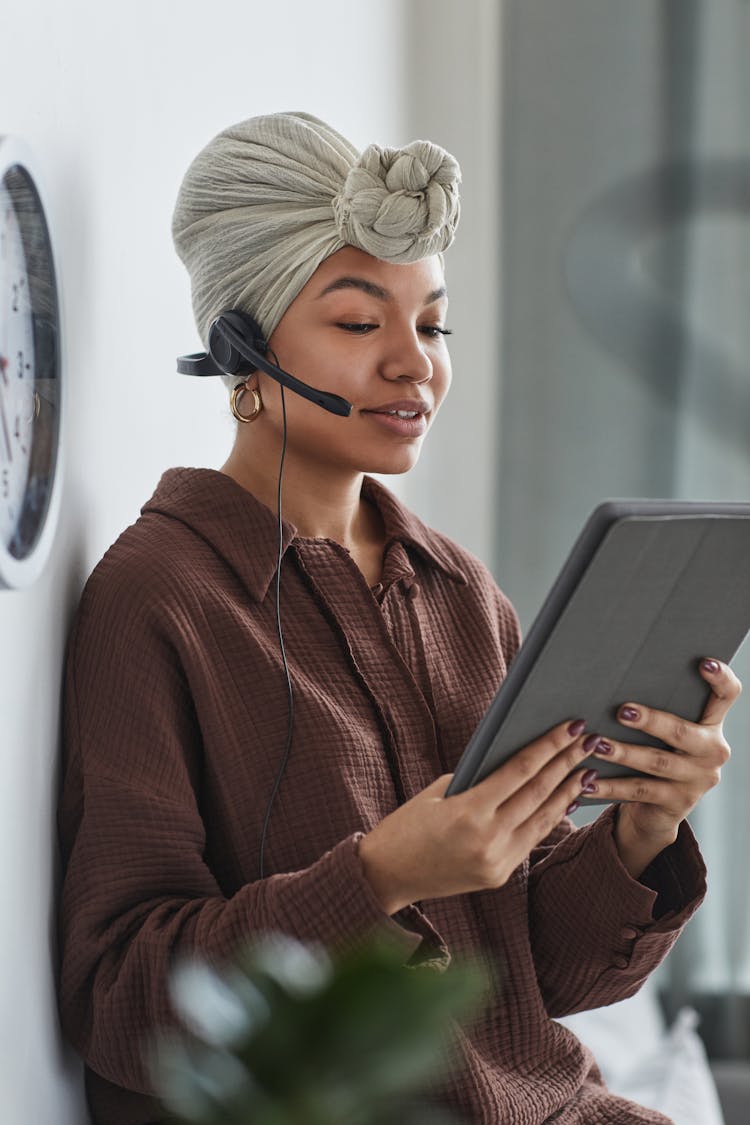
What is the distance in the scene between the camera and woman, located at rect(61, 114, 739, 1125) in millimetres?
835

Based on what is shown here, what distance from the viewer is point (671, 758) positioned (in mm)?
956

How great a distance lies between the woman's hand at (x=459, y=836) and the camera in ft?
2.57

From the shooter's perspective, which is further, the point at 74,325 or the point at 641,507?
the point at 74,325

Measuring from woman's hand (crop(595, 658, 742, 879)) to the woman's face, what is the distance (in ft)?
1.03

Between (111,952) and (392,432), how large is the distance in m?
0.47

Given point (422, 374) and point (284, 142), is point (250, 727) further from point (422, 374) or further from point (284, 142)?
point (284, 142)

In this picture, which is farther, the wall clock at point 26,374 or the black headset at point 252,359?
the black headset at point 252,359

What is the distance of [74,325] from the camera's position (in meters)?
0.92

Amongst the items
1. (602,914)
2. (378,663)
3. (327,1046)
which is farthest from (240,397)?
(327,1046)

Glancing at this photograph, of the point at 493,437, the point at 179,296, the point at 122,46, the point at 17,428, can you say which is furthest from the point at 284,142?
the point at 493,437

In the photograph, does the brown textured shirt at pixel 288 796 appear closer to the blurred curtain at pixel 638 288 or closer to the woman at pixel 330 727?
the woman at pixel 330 727

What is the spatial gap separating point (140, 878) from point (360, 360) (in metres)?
0.45

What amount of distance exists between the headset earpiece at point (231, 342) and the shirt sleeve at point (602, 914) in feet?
1.64

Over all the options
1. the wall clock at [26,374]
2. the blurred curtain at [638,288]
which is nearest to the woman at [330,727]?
the wall clock at [26,374]
